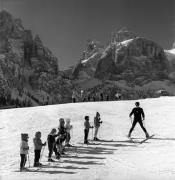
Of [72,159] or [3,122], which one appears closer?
[72,159]

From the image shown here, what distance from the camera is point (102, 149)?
20.8 m

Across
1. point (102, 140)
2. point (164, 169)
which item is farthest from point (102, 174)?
point (102, 140)

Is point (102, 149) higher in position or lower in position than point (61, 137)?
lower

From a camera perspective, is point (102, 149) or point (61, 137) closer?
point (61, 137)

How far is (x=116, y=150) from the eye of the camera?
20094 millimetres

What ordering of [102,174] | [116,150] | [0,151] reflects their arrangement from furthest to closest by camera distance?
[0,151] → [116,150] → [102,174]

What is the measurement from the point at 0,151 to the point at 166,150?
967 cm

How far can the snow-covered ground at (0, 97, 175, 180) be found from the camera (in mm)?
15336

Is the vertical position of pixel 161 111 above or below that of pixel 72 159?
above

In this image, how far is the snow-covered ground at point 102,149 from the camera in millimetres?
15336

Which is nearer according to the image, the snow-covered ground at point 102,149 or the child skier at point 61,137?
the snow-covered ground at point 102,149

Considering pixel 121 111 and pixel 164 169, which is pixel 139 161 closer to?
pixel 164 169

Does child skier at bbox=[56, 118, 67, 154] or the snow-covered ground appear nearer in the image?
the snow-covered ground

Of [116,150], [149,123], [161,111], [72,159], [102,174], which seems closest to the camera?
[102,174]
